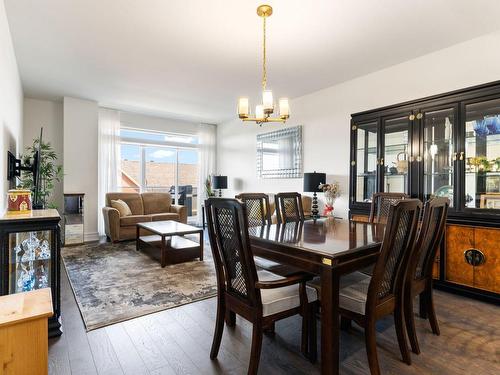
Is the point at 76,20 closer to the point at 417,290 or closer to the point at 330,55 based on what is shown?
the point at 330,55

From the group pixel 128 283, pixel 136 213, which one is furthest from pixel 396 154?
pixel 136 213

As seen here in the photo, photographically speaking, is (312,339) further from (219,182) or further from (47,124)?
(47,124)

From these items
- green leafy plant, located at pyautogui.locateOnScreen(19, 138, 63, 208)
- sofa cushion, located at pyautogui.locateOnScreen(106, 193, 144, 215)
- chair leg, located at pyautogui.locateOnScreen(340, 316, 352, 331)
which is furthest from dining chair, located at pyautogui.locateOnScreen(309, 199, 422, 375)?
sofa cushion, located at pyautogui.locateOnScreen(106, 193, 144, 215)

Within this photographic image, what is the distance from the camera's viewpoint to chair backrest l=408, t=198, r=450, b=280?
1837mm

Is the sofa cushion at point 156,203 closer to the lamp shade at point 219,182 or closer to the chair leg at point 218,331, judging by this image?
the lamp shade at point 219,182

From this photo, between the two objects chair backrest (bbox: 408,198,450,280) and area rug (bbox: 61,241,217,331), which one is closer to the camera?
chair backrest (bbox: 408,198,450,280)

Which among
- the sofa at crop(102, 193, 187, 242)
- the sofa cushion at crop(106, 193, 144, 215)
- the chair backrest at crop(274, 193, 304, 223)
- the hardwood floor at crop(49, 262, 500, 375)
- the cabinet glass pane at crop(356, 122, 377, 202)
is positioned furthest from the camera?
the sofa cushion at crop(106, 193, 144, 215)

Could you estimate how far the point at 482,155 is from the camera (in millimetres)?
2820

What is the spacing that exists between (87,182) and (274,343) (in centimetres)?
506

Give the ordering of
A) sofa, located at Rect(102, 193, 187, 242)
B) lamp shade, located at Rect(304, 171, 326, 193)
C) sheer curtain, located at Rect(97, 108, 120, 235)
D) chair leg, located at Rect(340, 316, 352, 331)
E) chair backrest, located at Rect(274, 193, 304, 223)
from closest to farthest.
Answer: chair leg, located at Rect(340, 316, 352, 331), chair backrest, located at Rect(274, 193, 304, 223), lamp shade, located at Rect(304, 171, 326, 193), sofa, located at Rect(102, 193, 187, 242), sheer curtain, located at Rect(97, 108, 120, 235)

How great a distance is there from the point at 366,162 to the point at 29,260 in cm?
383

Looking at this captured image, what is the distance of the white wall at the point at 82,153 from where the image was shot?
5.38 meters

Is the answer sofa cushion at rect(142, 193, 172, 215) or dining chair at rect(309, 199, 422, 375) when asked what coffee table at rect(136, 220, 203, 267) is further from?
dining chair at rect(309, 199, 422, 375)

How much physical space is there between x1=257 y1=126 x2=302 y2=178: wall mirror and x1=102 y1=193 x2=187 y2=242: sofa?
1983 mm
